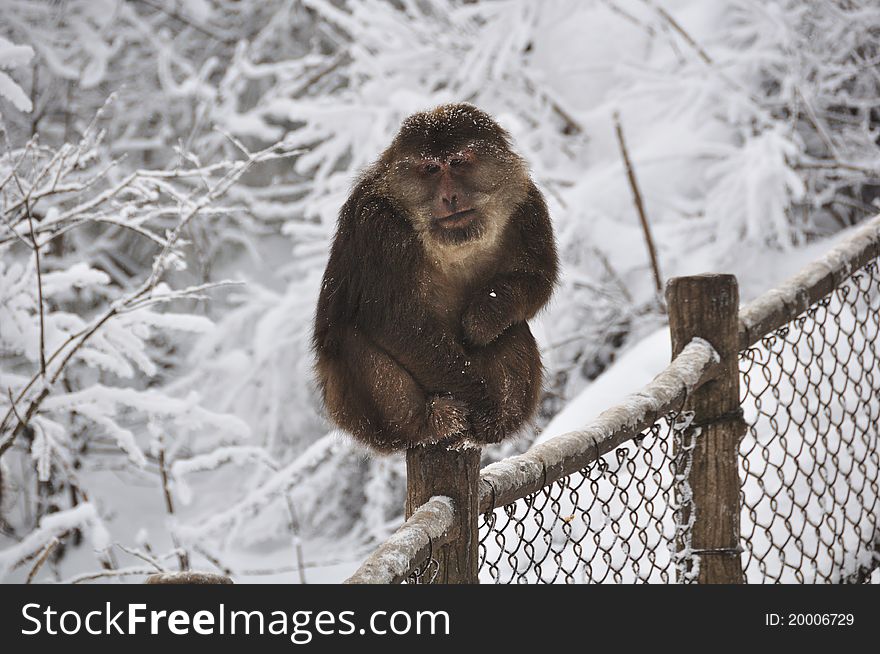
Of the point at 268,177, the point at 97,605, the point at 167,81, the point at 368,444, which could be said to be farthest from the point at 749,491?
the point at 268,177

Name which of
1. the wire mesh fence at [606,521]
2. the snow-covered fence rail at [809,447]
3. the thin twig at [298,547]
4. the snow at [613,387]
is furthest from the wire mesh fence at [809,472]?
the thin twig at [298,547]

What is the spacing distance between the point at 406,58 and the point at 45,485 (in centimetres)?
369

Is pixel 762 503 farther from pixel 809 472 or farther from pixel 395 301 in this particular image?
pixel 395 301

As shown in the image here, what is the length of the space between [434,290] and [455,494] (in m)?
0.48

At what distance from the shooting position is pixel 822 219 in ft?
21.2

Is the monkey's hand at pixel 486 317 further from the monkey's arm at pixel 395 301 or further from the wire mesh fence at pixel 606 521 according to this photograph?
the wire mesh fence at pixel 606 521

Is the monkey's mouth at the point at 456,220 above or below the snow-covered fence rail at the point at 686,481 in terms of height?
above

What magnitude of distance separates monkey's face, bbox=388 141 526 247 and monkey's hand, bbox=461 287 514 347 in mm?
122

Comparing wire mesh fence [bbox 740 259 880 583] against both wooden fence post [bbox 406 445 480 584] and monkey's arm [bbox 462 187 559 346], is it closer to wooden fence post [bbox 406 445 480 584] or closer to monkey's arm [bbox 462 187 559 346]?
monkey's arm [bbox 462 187 559 346]

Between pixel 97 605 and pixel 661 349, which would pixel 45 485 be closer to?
pixel 661 349

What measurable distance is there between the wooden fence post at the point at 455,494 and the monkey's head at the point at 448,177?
0.46 meters

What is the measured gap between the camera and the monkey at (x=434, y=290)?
188 cm

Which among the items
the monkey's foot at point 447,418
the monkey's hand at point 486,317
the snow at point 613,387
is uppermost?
the snow at point 613,387

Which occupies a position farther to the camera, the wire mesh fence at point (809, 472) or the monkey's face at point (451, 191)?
the wire mesh fence at point (809, 472)
